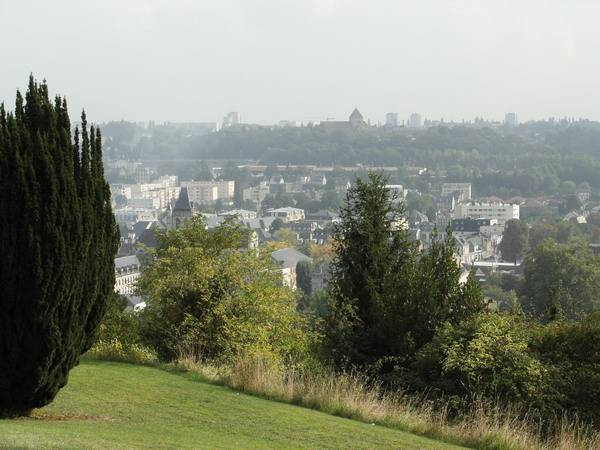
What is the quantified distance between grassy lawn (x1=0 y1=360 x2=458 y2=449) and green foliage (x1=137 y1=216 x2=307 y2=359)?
6.12ft

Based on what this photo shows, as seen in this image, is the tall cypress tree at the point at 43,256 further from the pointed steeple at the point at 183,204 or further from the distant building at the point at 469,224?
the distant building at the point at 469,224

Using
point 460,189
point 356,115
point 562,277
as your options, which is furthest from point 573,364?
point 356,115

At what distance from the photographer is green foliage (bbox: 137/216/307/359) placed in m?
9.00

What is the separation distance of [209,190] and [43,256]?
120 meters

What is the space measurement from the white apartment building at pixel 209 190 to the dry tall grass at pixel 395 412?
114m

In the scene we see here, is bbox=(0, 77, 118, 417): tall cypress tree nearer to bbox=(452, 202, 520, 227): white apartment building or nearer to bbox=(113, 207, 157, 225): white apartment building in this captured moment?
bbox=(452, 202, 520, 227): white apartment building

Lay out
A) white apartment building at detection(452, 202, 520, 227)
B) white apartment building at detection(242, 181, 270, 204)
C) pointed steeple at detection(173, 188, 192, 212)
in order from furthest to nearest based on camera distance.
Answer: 1. white apartment building at detection(242, 181, 270, 204)
2. white apartment building at detection(452, 202, 520, 227)
3. pointed steeple at detection(173, 188, 192, 212)

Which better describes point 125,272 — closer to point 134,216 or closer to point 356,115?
point 134,216

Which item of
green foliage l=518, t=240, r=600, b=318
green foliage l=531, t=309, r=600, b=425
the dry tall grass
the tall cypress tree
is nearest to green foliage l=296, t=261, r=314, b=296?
green foliage l=518, t=240, r=600, b=318

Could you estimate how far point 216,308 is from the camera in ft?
30.1

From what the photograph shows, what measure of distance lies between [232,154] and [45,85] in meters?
162

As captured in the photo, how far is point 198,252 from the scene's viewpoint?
10.2 m

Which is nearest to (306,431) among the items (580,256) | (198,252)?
(198,252)

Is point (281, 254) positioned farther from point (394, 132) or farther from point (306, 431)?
point (394, 132)
